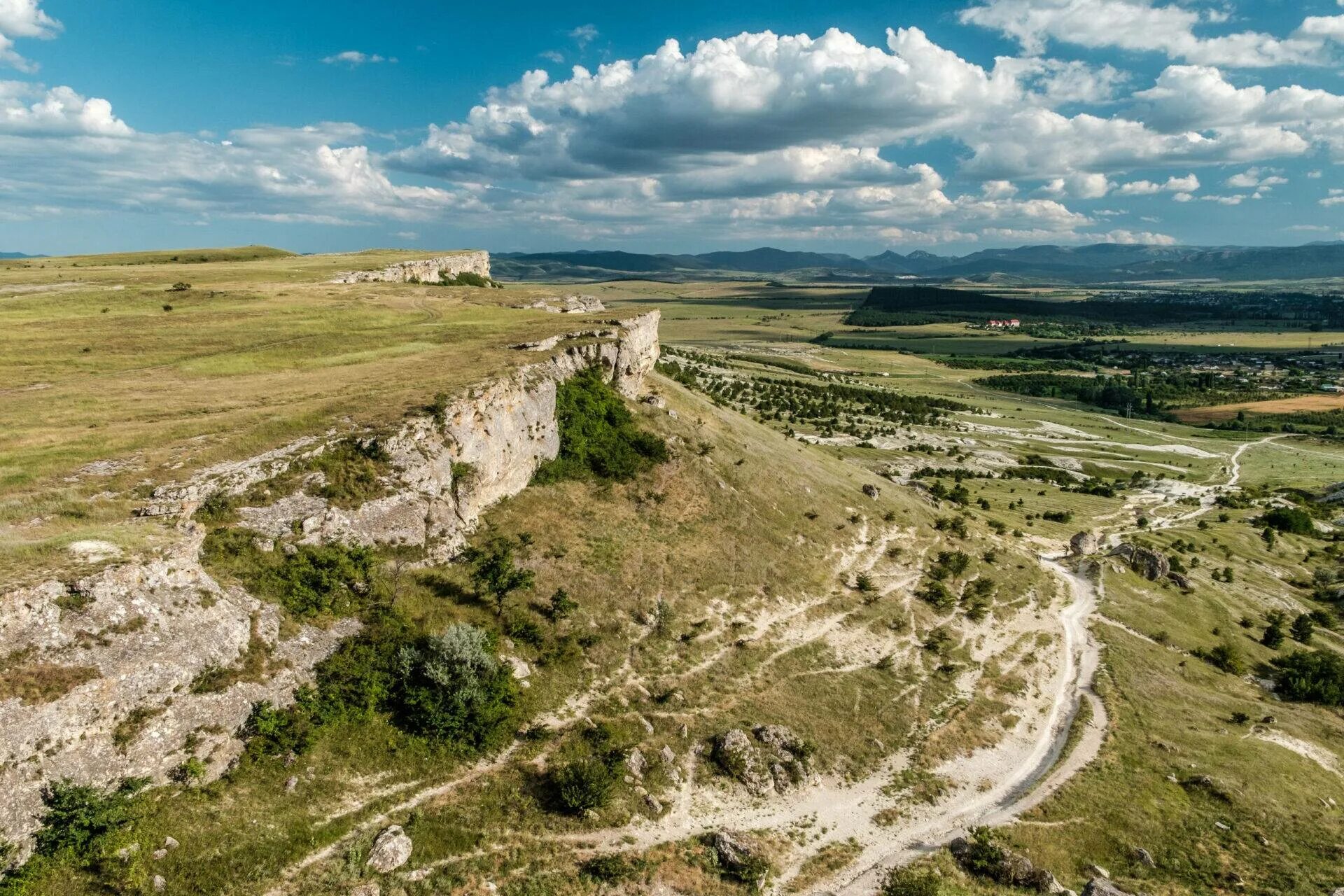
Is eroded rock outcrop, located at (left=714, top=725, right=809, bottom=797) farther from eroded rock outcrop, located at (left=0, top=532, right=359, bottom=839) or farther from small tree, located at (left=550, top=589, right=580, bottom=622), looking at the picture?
eroded rock outcrop, located at (left=0, top=532, right=359, bottom=839)

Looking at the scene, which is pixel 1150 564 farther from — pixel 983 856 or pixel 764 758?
pixel 764 758

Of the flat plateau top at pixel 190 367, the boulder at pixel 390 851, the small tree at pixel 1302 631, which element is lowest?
the small tree at pixel 1302 631

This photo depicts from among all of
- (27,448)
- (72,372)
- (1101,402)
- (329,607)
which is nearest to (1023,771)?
(329,607)

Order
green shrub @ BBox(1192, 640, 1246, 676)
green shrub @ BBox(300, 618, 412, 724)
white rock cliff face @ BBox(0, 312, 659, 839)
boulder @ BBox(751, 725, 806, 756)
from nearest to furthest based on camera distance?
white rock cliff face @ BBox(0, 312, 659, 839) < green shrub @ BBox(300, 618, 412, 724) < boulder @ BBox(751, 725, 806, 756) < green shrub @ BBox(1192, 640, 1246, 676)

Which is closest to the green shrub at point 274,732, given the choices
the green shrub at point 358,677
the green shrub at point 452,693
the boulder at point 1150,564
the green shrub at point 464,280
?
the green shrub at point 358,677

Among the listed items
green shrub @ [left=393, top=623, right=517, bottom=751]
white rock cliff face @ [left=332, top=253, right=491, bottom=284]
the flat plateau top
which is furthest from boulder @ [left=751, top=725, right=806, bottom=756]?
white rock cliff face @ [left=332, top=253, right=491, bottom=284]

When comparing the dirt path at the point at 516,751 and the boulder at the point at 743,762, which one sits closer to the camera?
the dirt path at the point at 516,751

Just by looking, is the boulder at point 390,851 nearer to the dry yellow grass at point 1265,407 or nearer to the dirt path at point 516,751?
the dirt path at point 516,751
